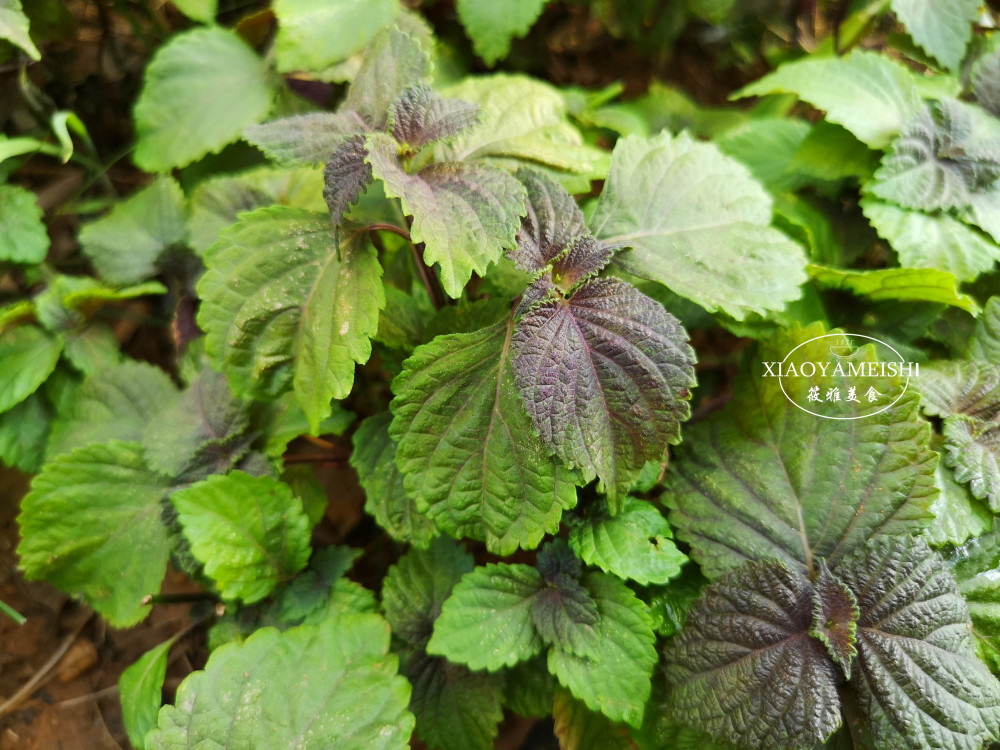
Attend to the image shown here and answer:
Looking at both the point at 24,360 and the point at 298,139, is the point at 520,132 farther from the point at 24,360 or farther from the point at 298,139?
the point at 24,360

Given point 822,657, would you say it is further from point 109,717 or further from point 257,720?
point 109,717

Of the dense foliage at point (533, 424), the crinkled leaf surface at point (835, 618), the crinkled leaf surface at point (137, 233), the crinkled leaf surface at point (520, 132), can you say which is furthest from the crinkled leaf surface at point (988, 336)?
the crinkled leaf surface at point (137, 233)

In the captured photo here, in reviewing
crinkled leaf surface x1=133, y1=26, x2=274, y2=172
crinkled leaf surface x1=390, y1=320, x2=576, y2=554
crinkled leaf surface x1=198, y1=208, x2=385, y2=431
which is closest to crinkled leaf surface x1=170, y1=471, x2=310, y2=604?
crinkled leaf surface x1=198, y1=208, x2=385, y2=431

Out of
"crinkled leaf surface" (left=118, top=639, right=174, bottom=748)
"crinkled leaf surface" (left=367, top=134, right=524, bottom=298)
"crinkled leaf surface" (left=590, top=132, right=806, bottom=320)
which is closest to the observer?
"crinkled leaf surface" (left=367, top=134, right=524, bottom=298)

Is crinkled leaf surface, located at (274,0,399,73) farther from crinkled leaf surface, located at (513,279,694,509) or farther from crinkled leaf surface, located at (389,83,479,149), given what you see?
crinkled leaf surface, located at (513,279,694,509)

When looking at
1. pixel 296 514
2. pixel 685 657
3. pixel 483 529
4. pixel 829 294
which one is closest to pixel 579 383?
pixel 483 529

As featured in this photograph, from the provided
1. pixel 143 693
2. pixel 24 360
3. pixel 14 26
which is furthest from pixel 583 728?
pixel 14 26
